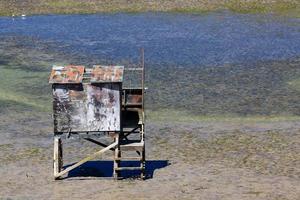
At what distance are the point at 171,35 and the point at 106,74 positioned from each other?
32.3m

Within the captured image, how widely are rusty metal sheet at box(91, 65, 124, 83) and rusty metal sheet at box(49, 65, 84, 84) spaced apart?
520 millimetres

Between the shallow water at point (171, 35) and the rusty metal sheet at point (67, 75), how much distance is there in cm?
2090

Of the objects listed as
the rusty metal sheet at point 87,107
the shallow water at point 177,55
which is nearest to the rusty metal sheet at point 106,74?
the rusty metal sheet at point 87,107

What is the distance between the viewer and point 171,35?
58.6m

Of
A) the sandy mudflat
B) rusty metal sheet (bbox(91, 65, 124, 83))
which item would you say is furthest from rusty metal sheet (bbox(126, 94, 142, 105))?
rusty metal sheet (bbox(91, 65, 124, 83))

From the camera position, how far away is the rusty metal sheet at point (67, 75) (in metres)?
26.4

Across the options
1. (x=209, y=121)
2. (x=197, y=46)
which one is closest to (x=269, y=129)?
(x=209, y=121)

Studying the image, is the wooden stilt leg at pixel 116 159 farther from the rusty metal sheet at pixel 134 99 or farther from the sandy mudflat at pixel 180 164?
the rusty metal sheet at pixel 134 99

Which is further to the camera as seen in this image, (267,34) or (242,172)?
(267,34)

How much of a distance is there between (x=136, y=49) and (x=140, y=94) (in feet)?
77.5

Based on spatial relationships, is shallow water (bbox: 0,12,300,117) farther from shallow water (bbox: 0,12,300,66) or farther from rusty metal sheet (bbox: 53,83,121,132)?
rusty metal sheet (bbox: 53,83,121,132)

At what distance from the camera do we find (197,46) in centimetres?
5359

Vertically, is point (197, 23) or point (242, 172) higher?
point (197, 23)

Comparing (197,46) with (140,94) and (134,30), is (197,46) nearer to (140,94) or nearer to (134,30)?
(134,30)
